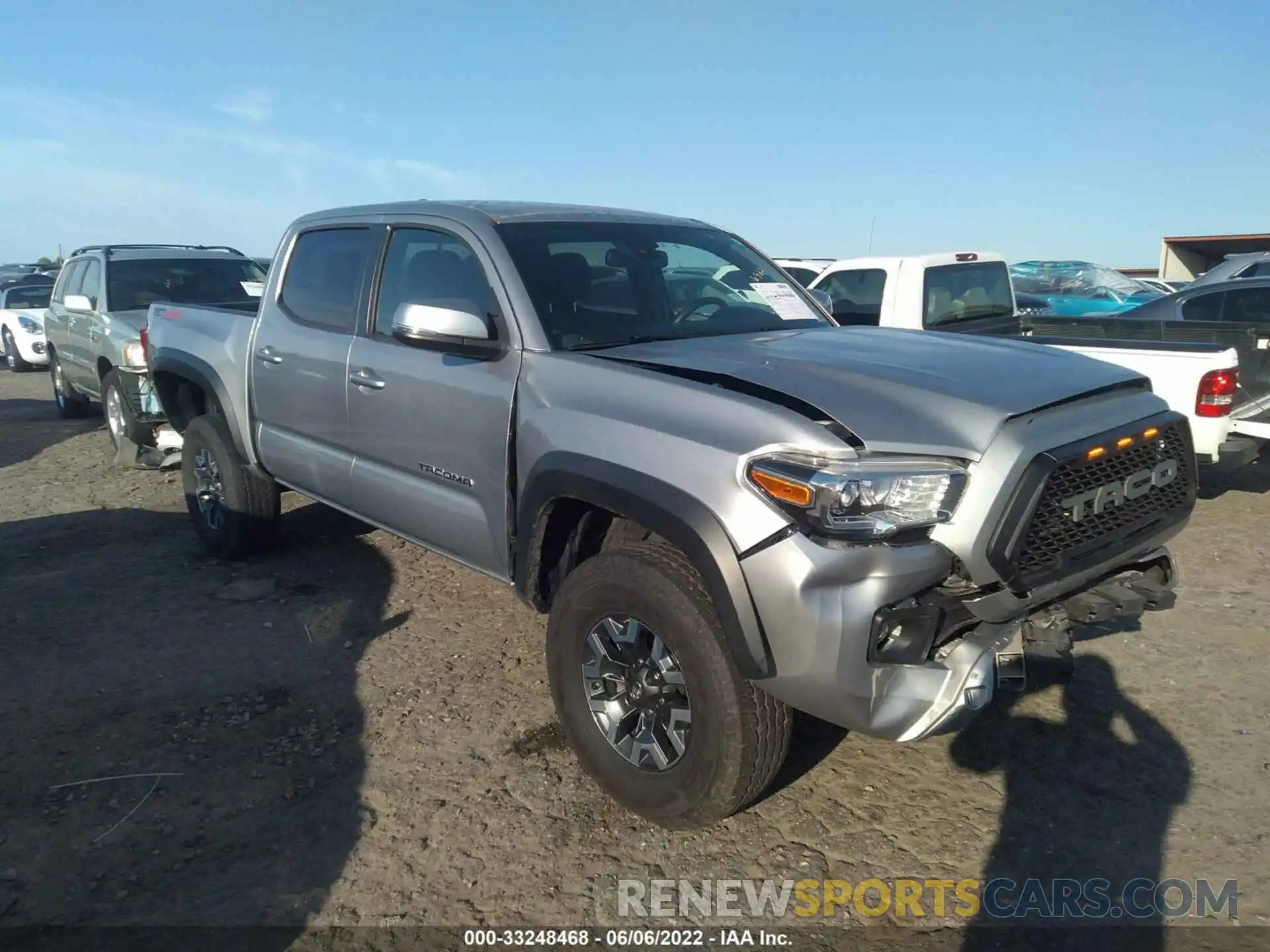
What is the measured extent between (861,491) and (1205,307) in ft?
24.9

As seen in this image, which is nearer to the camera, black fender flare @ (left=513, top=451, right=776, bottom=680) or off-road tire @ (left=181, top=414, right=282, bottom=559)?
black fender flare @ (left=513, top=451, right=776, bottom=680)

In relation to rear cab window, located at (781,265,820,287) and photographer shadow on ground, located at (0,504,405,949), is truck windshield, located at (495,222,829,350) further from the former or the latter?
rear cab window, located at (781,265,820,287)

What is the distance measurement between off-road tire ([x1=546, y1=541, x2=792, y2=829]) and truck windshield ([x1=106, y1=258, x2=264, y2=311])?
6.82 m

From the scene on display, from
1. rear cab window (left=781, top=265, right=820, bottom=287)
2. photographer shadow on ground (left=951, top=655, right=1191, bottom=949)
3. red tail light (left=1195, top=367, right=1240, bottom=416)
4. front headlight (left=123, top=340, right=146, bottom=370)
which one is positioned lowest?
photographer shadow on ground (left=951, top=655, right=1191, bottom=949)

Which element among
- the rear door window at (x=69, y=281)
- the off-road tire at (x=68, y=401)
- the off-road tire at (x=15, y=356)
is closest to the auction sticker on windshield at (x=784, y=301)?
Answer: the rear door window at (x=69, y=281)

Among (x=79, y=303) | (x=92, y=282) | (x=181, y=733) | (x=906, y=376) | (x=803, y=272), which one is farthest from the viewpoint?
(x=803, y=272)

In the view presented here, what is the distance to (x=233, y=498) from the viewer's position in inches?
218

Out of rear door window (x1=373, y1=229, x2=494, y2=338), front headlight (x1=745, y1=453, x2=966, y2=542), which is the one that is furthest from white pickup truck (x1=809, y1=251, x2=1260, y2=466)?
front headlight (x1=745, y1=453, x2=966, y2=542)

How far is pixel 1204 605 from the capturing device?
4910 millimetres

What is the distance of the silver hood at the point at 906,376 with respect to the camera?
2.72m

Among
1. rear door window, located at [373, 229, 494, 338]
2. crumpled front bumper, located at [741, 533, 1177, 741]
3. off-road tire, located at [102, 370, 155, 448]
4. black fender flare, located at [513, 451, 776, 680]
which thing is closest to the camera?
crumpled front bumper, located at [741, 533, 1177, 741]

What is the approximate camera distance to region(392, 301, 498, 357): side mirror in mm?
3385

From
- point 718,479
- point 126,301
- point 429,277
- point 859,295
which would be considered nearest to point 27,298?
point 126,301
